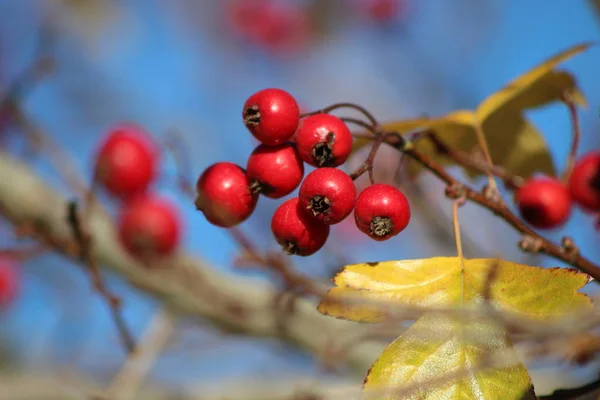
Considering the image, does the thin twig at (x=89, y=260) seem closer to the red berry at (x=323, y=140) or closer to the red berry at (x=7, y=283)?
the red berry at (x=323, y=140)

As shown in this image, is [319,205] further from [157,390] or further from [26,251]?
[157,390]

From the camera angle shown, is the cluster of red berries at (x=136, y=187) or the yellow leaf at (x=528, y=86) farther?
the cluster of red berries at (x=136, y=187)

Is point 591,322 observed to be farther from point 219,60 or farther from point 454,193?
point 219,60

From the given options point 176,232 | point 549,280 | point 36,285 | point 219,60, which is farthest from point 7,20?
point 549,280

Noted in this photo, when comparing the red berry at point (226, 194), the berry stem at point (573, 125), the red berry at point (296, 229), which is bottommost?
the red berry at point (296, 229)

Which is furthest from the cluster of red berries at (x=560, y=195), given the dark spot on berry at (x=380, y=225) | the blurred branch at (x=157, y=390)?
the blurred branch at (x=157, y=390)

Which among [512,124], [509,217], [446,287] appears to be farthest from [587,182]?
[446,287]
